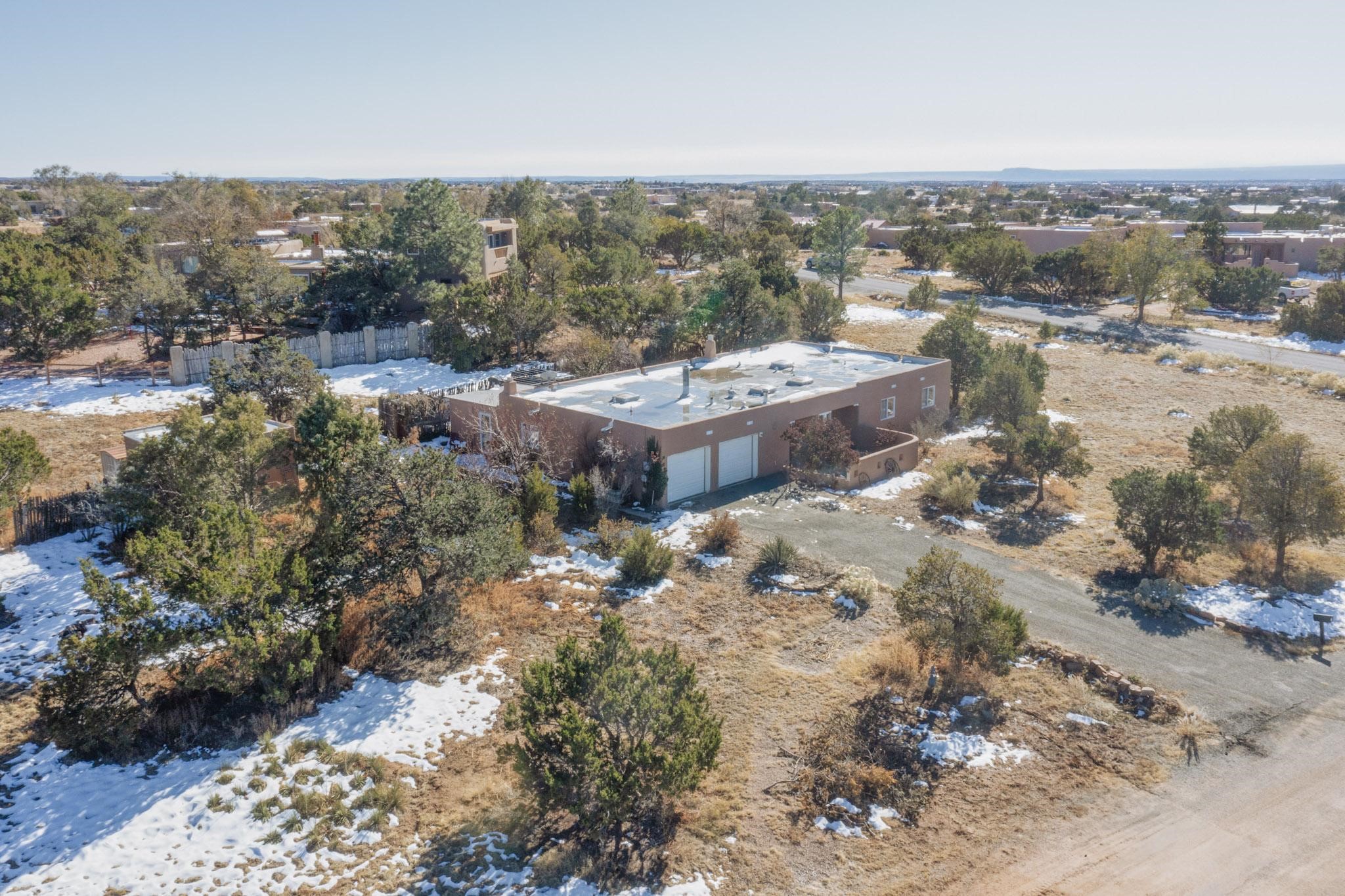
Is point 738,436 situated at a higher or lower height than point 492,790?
higher

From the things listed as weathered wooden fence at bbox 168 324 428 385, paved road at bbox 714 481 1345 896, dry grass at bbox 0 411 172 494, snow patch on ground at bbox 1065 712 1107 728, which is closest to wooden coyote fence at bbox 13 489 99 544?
dry grass at bbox 0 411 172 494

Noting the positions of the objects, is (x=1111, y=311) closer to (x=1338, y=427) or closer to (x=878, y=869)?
(x=1338, y=427)

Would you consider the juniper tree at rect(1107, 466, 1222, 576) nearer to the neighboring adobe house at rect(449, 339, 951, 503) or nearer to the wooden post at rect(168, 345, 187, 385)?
the neighboring adobe house at rect(449, 339, 951, 503)

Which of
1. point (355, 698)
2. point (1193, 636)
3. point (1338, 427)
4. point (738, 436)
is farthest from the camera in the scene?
point (1338, 427)

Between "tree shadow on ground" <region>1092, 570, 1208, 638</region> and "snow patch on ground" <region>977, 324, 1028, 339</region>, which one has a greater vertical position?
"snow patch on ground" <region>977, 324, 1028, 339</region>

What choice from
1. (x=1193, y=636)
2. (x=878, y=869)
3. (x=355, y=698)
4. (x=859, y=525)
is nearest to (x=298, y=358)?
(x=355, y=698)

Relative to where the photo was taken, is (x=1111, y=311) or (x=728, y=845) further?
(x=1111, y=311)

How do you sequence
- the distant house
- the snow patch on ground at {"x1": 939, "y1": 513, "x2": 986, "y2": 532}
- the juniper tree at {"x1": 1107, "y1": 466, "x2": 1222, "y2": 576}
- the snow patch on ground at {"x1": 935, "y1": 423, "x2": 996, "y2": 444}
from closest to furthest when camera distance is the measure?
the juniper tree at {"x1": 1107, "y1": 466, "x2": 1222, "y2": 576} < the snow patch on ground at {"x1": 939, "y1": 513, "x2": 986, "y2": 532} < the snow patch on ground at {"x1": 935, "y1": 423, "x2": 996, "y2": 444} < the distant house

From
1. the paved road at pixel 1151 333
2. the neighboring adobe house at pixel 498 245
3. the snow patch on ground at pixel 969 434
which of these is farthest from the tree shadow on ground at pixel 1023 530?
the neighboring adobe house at pixel 498 245

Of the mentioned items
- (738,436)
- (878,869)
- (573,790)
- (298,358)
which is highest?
(298,358)
